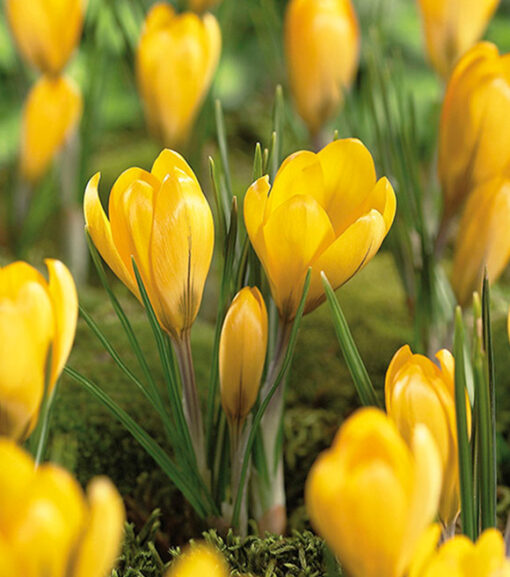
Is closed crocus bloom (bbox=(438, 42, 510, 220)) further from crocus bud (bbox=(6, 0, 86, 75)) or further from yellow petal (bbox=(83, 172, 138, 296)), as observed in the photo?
crocus bud (bbox=(6, 0, 86, 75))

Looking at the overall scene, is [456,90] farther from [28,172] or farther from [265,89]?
[265,89]

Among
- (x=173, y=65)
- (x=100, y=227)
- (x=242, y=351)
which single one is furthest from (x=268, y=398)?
(x=173, y=65)

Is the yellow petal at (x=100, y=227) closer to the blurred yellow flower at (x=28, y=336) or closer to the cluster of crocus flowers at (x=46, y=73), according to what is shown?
the blurred yellow flower at (x=28, y=336)

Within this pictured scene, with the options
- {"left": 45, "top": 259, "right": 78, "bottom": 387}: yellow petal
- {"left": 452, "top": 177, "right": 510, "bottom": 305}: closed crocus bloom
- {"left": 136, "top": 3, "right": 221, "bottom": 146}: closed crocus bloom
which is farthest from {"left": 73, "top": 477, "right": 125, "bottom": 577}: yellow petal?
{"left": 136, "top": 3, "right": 221, "bottom": 146}: closed crocus bloom

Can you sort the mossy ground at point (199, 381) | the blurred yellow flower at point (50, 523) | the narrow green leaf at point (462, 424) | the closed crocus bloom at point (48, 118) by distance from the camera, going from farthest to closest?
the closed crocus bloom at point (48, 118) < the mossy ground at point (199, 381) < the narrow green leaf at point (462, 424) < the blurred yellow flower at point (50, 523)

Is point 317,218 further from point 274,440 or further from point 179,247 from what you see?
point 274,440

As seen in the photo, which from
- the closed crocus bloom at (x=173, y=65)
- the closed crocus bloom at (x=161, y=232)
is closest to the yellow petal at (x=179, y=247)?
the closed crocus bloom at (x=161, y=232)

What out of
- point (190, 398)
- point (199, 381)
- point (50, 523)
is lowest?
point (199, 381)
